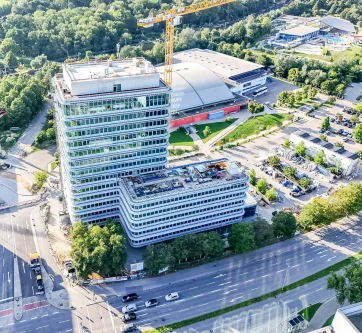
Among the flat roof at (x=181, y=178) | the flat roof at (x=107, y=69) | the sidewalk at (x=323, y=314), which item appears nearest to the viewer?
the sidewalk at (x=323, y=314)

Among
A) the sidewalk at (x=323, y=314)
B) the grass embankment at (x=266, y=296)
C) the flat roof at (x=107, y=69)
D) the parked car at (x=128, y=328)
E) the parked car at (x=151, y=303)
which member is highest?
the flat roof at (x=107, y=69)

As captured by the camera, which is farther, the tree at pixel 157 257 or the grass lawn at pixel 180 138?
the grass lawn at pixel 180 138

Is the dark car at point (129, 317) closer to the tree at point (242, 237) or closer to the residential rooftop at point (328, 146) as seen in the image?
the tree at point (242, 237)

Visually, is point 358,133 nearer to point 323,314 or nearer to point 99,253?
point 323,314

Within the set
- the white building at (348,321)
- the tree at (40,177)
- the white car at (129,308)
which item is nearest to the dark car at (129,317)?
the white car at (129,308)

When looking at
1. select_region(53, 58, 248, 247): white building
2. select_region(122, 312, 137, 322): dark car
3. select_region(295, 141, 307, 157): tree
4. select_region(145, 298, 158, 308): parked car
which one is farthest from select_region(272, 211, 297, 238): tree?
select_region(295, 141, 307, 157): tree

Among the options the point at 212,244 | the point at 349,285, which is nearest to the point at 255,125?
the point at 212,244

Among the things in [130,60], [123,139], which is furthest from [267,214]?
[130,60]
